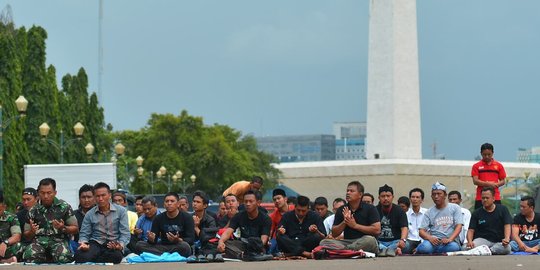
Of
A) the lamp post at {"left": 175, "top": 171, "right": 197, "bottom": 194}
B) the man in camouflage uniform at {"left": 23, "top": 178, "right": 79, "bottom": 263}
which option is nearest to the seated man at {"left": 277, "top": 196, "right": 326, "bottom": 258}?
the man in camouflage uniform at {"left": 23, "top": 178, "right": 79, "bottom": 263}

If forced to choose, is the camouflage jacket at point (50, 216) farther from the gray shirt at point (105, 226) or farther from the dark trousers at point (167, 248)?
the dark trousers at point (167, 248)

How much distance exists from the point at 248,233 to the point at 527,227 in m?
4.16

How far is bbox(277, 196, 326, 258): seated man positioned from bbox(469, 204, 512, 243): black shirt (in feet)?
7.69

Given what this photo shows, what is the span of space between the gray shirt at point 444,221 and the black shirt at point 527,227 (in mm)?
876

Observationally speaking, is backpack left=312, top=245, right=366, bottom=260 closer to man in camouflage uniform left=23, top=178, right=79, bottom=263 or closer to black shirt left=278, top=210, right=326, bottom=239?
black shirt left=278, top=210, right=326, bottom=239

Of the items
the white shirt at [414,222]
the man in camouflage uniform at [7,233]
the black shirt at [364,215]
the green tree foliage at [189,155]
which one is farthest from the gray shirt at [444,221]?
the green tree foliage at [189,155]

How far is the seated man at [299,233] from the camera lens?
21.0 metres

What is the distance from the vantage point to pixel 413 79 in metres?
82.8

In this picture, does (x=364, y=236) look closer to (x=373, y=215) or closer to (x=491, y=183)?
(x=373, y=215)

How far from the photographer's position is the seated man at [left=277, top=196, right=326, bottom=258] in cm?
2097

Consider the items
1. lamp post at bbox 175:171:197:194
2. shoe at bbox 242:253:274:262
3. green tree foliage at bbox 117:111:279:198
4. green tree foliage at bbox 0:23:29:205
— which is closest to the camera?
shoe at bbox 242:253:274:262

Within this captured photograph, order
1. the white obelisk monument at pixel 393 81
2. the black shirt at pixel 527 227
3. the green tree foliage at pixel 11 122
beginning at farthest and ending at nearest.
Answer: the white obelisk monument at pixel 393 81
the green tree foliage at pixel 11 122
the black shirt at pixel 527 227

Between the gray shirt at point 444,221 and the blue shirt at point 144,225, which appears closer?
the gray shirt at point 444,221

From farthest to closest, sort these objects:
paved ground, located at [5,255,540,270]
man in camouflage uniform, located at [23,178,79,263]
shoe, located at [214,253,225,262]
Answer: shoe, located at [214,253,225,262] → man in camouflage uniform, located at [23,178,79,263] → paved ground, located at [5,255,540,270]
